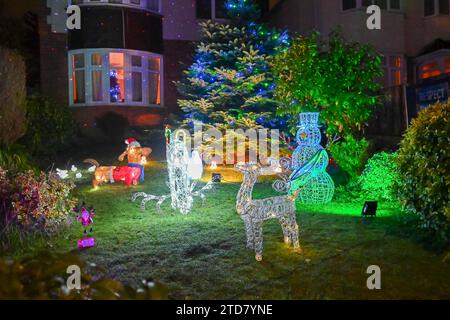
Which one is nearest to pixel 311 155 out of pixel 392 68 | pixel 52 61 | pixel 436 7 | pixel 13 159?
pixel 13 159

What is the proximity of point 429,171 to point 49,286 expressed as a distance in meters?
5.00

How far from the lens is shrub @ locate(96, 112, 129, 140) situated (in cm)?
1891

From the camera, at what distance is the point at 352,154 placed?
405 inches

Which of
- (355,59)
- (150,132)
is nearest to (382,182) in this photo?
(355,59)

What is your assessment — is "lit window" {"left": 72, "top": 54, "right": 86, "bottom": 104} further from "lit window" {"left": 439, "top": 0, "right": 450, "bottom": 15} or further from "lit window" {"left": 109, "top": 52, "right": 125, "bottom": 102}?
"lit window" {"left": 439, "top": 0, "right": 450, "bottom": 15}

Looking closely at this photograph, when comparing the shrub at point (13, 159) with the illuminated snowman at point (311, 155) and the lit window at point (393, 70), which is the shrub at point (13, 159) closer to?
the illuminated snowman at point (311, 155)

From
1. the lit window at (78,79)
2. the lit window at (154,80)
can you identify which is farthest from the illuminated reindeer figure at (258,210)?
the lit window at (154,80)

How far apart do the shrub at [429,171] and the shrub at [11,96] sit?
690 cm

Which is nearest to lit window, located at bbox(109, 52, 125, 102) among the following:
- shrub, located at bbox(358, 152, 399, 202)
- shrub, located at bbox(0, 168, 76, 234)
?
shrub, located at bbox(358, 152, 399, 202)

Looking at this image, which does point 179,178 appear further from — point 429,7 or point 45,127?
point 429,7
